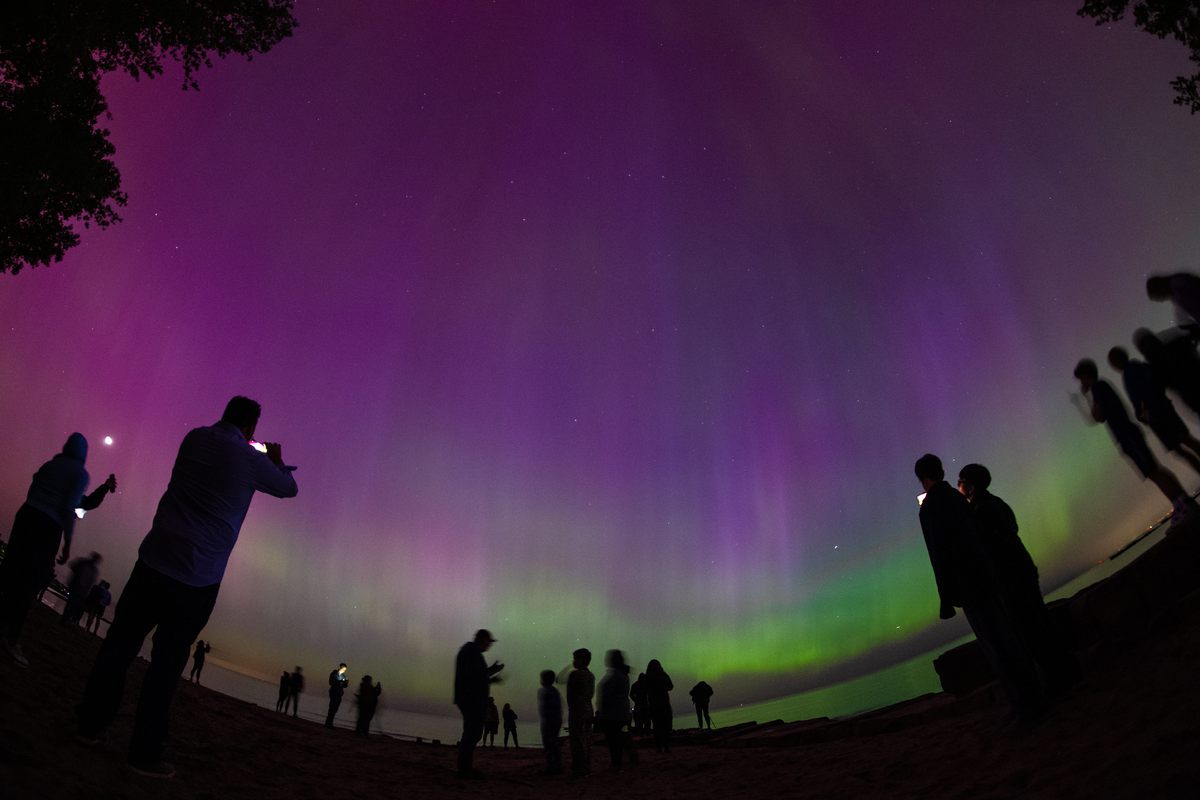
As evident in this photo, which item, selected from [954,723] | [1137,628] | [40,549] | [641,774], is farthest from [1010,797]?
[40,549]

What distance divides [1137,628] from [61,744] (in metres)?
8.27

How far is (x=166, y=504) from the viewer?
3.61 metres

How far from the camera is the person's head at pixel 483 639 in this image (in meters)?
8.36

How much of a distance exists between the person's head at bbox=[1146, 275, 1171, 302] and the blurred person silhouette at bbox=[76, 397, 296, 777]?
842 centimetres

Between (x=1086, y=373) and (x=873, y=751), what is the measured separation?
532 cm

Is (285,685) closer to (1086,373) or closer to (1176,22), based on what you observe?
(1086,373)

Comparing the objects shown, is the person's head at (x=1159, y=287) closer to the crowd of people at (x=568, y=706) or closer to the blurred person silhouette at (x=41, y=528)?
the crowd of people at (x=568, y=706)

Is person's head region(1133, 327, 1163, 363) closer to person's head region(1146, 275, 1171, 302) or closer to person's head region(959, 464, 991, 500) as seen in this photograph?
person's head region(1146, 275, 1171, 302)

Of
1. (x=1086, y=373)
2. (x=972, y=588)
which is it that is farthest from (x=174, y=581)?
(x=1086, y=373)

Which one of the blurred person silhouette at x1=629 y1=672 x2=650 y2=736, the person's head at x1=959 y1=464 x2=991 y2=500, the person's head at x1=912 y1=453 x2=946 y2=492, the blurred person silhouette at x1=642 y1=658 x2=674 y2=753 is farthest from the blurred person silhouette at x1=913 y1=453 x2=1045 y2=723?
the blurred person silhouette at x1=629 y1=672 x2=650 y2=736

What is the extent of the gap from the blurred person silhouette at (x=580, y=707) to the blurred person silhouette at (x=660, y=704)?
321 centimetres

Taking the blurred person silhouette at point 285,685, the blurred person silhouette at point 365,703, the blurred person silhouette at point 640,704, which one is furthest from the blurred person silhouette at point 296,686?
the blurred person silhouette at point 640,704

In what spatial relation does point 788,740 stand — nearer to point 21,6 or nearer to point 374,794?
point 374,794

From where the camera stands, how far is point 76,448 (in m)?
5.25
